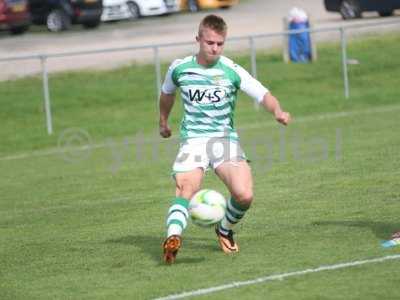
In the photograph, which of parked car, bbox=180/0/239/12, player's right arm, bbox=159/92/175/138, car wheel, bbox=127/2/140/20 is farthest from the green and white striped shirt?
parked car, bbox=180/0/239/12

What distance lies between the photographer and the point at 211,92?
33.5 feet

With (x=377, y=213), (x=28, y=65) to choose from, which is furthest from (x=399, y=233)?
(x=28, y=65)

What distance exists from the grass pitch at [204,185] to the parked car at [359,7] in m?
8.33

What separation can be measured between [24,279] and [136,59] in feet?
69.9

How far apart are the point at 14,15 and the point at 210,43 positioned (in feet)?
97.3

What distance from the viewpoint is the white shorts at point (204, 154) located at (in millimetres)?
10211

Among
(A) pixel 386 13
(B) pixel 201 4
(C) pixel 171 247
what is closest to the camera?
(C) pixel 171 247

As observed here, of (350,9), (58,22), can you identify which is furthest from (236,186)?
(58,22)

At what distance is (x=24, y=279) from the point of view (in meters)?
9.97

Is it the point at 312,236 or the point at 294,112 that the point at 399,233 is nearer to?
the point at 312,236

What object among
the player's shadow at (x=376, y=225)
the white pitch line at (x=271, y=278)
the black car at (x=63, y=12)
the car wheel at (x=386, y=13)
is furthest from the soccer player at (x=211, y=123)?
the black car at (x=63, y=12)

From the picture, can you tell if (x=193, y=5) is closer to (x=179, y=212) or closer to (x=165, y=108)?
(x=165, y=108)

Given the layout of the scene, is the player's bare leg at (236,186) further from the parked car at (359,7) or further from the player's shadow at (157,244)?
the parked car at (359,7)

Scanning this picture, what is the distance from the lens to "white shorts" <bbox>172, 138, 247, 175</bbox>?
10.2 meters
